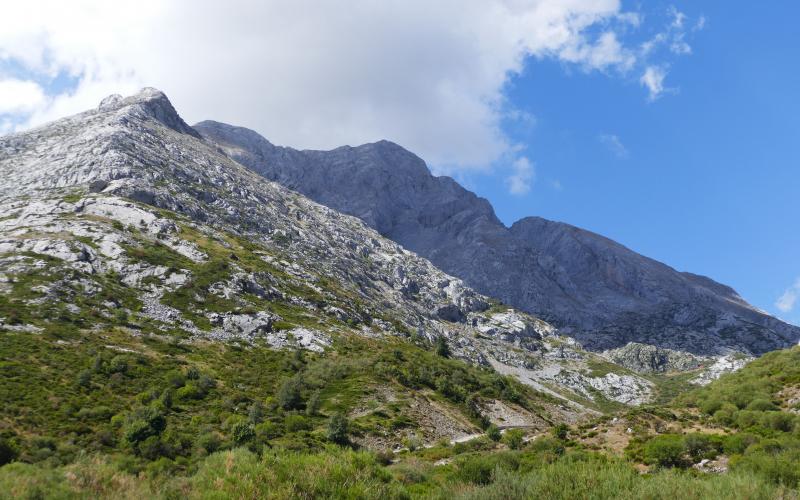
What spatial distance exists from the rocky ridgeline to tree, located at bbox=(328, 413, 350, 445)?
43.5 m

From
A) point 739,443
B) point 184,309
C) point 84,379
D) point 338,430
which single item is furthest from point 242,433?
point 184,309

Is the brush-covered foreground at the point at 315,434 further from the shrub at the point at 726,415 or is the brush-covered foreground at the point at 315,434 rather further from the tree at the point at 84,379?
the tree at the point at 84,379

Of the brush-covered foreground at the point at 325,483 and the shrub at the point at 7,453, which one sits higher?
the brush-covered foreground at the point at 325,483

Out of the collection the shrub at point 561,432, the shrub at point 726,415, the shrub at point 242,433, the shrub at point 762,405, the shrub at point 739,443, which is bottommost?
the shrub at point 242,433

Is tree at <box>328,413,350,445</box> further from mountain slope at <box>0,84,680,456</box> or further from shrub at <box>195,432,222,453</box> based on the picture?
shrub at <box>195,432,222,453</box>

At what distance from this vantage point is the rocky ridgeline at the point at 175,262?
90.4m

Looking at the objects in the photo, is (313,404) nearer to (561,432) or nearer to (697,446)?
(561,432)

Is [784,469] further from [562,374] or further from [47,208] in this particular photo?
[562,374]

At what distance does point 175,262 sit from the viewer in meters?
112

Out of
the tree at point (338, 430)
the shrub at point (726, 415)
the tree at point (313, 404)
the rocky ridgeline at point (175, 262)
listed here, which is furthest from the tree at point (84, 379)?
the shrub at point (726, 415)

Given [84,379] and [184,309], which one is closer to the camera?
[84,379]

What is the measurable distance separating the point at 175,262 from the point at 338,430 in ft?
259

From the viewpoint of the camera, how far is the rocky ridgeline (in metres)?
90.4

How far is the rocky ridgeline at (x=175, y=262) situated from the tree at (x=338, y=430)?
43.5m
